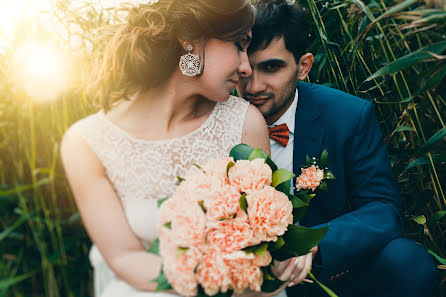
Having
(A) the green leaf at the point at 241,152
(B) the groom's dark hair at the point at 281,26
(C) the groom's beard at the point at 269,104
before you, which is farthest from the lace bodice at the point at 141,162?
(B) the groom's dark hair at the point at 281,26

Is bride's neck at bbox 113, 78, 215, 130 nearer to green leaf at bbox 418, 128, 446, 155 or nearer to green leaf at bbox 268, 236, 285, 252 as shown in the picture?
green leaf at bbox 268, 236, 285, 252

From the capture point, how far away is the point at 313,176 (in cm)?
178

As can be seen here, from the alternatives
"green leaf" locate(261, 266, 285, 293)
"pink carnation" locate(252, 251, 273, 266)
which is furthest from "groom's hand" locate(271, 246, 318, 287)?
"pink carnation" locate(252, 251, 273, 266)

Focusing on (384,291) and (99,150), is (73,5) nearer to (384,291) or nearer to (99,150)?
(99,150)

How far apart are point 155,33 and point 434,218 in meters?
1.68

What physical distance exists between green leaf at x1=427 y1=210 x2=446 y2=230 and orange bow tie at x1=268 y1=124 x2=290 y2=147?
0.86 m

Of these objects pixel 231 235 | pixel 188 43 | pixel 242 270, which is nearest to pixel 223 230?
pixel 231 235

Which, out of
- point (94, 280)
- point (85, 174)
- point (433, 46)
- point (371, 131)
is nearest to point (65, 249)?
point (94, 280)

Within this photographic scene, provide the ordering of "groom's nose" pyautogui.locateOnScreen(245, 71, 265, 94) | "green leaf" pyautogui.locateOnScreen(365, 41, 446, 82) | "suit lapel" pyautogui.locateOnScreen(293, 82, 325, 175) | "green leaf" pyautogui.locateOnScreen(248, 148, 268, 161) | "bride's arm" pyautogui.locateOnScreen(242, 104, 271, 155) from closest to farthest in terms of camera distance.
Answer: "green leaf" pyautogui.locateOnScreen(248, 148, 268, 161), "green leaf" pyautogui.locateOnScreen(365, 41, 446, 82), "bride's arm" pyautogui.locateOnScreen(242, 104, 271, 155), "suit lapel" pyautogui.locateOnScreen(293, 82, 325, 175), "groom's nose" pyautogui.locateOnScreen(245, 71, 265, 94)

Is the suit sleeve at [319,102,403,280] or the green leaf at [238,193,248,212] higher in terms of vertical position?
the green leaf at [238,193,248,212]

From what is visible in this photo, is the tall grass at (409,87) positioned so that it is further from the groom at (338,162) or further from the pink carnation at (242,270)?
the pink carnation at (242,270)

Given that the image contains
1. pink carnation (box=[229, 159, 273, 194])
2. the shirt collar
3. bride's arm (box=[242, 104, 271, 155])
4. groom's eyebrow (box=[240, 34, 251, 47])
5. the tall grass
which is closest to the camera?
pink carnation (box=[229, 159, 273, 194])

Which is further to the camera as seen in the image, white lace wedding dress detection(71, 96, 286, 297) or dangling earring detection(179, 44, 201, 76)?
dangling earring detection(179, 44, 201, 76)

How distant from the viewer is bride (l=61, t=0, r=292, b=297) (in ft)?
4.23
